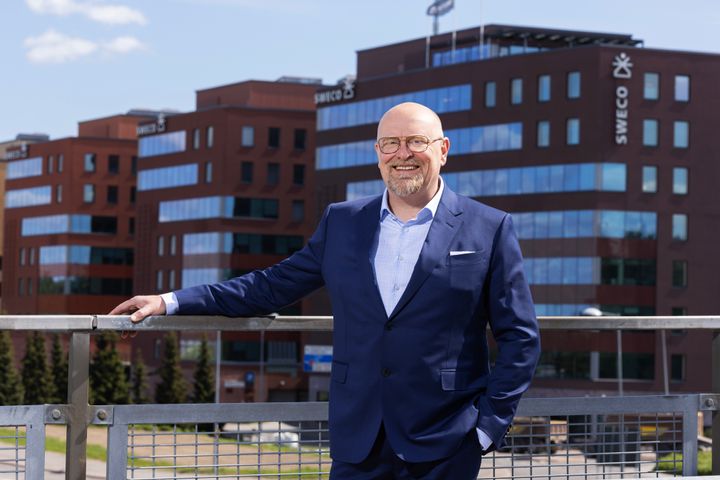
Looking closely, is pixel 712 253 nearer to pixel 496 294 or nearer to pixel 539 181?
pixel 539 181

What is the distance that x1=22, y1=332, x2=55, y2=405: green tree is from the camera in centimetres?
10425

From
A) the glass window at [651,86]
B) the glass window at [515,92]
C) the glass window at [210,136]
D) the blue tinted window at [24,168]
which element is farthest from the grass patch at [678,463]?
the blue tinted window at [24,168]

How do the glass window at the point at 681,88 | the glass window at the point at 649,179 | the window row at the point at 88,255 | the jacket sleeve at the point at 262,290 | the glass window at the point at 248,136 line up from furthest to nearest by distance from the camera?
the window row at the point at 88,255 < the glass window at the point at 248,136 < the glass window at the point at 649,179 < the glass window at the point at 681,88 < the jacket sleeve at the point at 262,290

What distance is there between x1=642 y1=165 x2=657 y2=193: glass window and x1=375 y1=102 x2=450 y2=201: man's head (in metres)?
79.0

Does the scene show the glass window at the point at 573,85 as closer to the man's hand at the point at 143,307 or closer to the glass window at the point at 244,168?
the glass window at the point at 244,168

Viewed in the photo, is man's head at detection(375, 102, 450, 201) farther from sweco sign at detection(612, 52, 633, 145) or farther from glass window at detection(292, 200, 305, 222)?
glass window at detection(292, 200, 305, 222)

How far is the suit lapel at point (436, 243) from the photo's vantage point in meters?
4.77

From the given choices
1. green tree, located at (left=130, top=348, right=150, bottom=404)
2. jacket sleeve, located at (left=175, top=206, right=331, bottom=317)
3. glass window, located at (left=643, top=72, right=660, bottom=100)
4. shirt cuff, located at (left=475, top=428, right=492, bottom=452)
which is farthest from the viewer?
green tree, located at (left=130, top=348, right=150, bottom=404)

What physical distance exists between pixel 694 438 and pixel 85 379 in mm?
2891

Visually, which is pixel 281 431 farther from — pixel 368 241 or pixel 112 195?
pixel 112 195

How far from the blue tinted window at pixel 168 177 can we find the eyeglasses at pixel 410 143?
10668 centimetres

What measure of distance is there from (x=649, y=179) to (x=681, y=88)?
573 centimetres

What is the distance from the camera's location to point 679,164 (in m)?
81.9

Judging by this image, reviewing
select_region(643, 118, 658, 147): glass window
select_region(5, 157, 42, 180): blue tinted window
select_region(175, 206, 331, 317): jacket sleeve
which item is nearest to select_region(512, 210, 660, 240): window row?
select_region(643, 118, 658, 147): glass window
